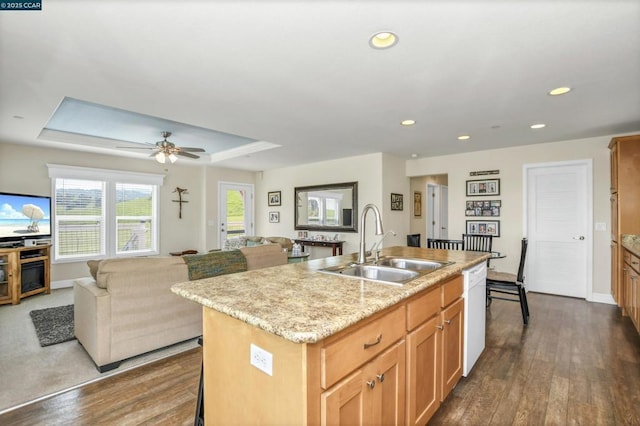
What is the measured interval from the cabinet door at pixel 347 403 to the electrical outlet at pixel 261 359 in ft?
0.70

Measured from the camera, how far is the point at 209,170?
708cm

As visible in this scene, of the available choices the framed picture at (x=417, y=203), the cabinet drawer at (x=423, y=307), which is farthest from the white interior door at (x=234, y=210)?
the cabinet drawer at (x=423, y=307)

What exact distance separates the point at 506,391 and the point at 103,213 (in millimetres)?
6508

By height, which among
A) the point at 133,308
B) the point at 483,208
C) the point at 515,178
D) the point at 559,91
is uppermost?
the point at 559,91

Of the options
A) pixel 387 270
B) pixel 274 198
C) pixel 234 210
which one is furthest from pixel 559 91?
pixel 234 210

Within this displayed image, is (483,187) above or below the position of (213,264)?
above

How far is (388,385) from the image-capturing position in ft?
4.49

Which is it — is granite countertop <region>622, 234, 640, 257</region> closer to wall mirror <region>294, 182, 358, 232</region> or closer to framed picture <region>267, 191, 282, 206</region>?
wall mirror <region>294, 182, 358, 232</region>

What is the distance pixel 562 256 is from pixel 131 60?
590 cm

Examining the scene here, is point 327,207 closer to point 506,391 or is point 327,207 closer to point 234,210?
point 234,210

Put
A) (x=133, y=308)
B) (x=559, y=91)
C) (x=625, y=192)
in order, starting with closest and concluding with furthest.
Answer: (x=133, y=308), (x=559, y=91), (x=625, y=192)

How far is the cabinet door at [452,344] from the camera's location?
191 cm

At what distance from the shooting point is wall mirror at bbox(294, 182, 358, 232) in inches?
233

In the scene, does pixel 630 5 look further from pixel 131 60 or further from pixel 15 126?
pixel 15 126
